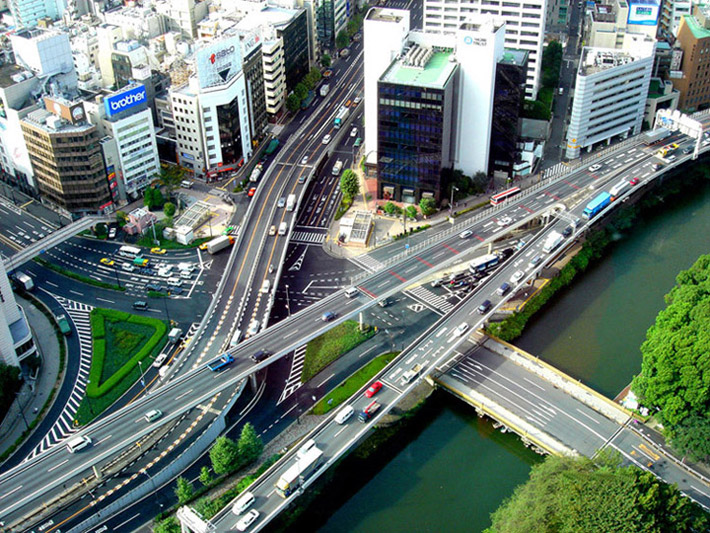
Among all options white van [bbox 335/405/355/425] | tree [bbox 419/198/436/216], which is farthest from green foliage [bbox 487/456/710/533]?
tree [bbox 419/198/436/216]

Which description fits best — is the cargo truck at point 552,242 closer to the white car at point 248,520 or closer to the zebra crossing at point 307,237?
the zebra crossing at point 307,237

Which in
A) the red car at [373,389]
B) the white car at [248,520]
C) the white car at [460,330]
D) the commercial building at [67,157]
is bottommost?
the white car at [248,520]

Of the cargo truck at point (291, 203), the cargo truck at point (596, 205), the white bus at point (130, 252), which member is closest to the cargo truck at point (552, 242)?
the cargo truck at point (596, 205)

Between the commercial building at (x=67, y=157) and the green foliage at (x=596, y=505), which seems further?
the commercial building at (x=67, y=157)

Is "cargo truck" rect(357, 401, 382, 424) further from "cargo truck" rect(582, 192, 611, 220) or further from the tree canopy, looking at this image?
"cargo truck" rect(582, 192, 611, 220)

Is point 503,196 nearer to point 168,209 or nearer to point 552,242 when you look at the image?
point 552,242

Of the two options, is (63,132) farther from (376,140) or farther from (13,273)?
(376,140)
